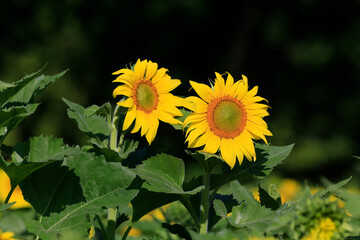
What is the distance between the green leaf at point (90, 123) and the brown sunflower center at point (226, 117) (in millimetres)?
190

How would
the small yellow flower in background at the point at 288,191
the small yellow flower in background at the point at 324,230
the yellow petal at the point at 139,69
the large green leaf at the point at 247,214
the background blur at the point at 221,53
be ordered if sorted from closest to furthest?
the small yellow flower in background at the point at 324,230 → the large green leaf at the point at 247,214 → the yellow petal at the point at 139,69 → the small yellow flower in background at the point at 288,191 → the background blur at the point at 221,53

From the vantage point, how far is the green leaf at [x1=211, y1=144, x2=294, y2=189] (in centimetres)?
91

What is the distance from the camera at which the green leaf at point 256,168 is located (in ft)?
2.98

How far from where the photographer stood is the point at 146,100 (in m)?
0.93

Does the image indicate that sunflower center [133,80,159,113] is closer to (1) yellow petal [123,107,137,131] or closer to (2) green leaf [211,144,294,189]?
(1) yellow petal [123,107,137,131]

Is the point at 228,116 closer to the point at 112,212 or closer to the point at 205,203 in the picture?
the point at 205,203

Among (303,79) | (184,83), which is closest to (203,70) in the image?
(184,83)

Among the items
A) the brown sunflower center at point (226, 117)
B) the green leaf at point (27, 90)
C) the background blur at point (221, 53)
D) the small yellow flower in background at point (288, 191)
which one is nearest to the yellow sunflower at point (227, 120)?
the brown sunflower center at point (226, 117)

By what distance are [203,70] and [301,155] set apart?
77.7 inches

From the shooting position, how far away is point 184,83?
8.04 metres

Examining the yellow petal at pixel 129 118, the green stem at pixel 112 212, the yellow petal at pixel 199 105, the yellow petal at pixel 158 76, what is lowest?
the green stem at pixel 112 212

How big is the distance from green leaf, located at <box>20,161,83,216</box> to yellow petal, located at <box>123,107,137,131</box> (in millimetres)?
110

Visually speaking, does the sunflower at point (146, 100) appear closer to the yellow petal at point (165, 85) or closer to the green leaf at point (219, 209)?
the yellow petal at point (165, 85)

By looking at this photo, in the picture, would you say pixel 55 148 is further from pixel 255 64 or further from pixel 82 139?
pixel 255 64
